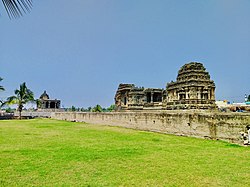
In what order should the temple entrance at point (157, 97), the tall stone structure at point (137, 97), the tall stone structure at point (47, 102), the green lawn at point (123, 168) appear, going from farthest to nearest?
the tall stone structure at point (47, 102) < the temple entrance at point (157, 97) < the tall stone structure at point (137, 97) < the green lawn at point (123, 168)

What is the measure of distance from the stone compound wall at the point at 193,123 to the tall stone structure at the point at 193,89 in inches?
322

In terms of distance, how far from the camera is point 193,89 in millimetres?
24594

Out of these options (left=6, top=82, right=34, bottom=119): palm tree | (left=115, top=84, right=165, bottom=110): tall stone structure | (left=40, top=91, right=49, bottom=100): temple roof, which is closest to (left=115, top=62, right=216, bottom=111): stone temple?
(left=115, top=84, right=165, bottom=110): tall stone structure

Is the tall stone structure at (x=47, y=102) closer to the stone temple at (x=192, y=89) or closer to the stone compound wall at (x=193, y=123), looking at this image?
the stone temple at (x=192, y=89)

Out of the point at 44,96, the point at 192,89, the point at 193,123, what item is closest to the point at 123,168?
the point at 193,123

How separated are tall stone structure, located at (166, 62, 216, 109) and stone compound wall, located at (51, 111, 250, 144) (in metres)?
8.18

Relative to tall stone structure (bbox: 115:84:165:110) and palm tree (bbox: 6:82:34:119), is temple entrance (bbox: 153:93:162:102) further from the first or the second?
palm tree (bbox: 6:82:34:119)

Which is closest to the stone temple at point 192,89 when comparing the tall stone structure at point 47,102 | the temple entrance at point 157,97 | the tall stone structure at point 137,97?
the tall stone structure at point 137,97

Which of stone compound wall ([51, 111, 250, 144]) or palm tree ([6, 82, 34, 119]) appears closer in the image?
stone compound wall ([51, 111, 250, 144])

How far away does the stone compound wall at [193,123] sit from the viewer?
1020cm

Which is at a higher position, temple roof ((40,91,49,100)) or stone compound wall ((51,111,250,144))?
temple roof ((40,91,49,100))

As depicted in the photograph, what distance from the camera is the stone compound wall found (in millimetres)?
10203

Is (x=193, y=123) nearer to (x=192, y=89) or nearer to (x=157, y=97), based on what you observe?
(x=192, y=89)

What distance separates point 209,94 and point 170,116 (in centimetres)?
1286
